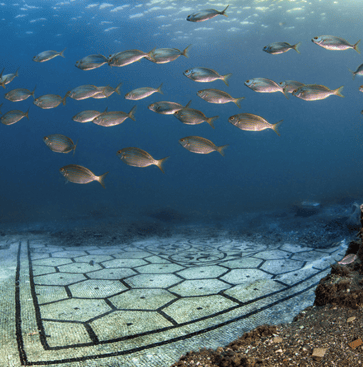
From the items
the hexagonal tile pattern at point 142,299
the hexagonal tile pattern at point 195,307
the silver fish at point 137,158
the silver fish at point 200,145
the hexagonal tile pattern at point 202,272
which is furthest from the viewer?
the hexagonal tile pattern at point 202,272

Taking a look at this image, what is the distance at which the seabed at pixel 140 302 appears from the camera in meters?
2.16

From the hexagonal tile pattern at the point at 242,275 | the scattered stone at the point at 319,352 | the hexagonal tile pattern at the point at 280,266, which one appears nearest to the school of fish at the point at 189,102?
the hexagonal tile pattern at the point at 242,275

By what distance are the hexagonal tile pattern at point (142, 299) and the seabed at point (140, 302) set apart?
0.04 ft

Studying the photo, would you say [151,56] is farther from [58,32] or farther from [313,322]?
[58,32]

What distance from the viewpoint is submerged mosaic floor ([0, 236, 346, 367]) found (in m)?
2.16

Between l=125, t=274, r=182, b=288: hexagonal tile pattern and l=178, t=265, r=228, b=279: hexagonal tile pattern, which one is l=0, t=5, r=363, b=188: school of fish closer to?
l=125, t=274, r=182, b=288: hexagonal tile pattern

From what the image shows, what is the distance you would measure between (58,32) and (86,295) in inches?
1309

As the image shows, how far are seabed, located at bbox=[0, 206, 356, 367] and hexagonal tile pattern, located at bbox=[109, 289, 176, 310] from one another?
0.04 ft

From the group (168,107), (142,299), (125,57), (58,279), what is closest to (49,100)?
(125,57)

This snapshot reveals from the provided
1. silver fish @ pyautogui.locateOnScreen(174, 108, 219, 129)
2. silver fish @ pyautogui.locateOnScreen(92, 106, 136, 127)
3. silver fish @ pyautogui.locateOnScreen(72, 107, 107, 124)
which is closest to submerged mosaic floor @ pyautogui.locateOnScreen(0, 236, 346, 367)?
silver fish @ pyautogui.locateOnScreen(174, 108, 219, 129)

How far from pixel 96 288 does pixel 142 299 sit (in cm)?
76

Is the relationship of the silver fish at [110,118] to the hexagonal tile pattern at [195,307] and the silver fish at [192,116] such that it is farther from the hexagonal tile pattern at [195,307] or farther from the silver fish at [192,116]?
the hexagonal tile pattern at [195,307]

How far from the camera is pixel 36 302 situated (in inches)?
119

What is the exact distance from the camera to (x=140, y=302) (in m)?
3.06
